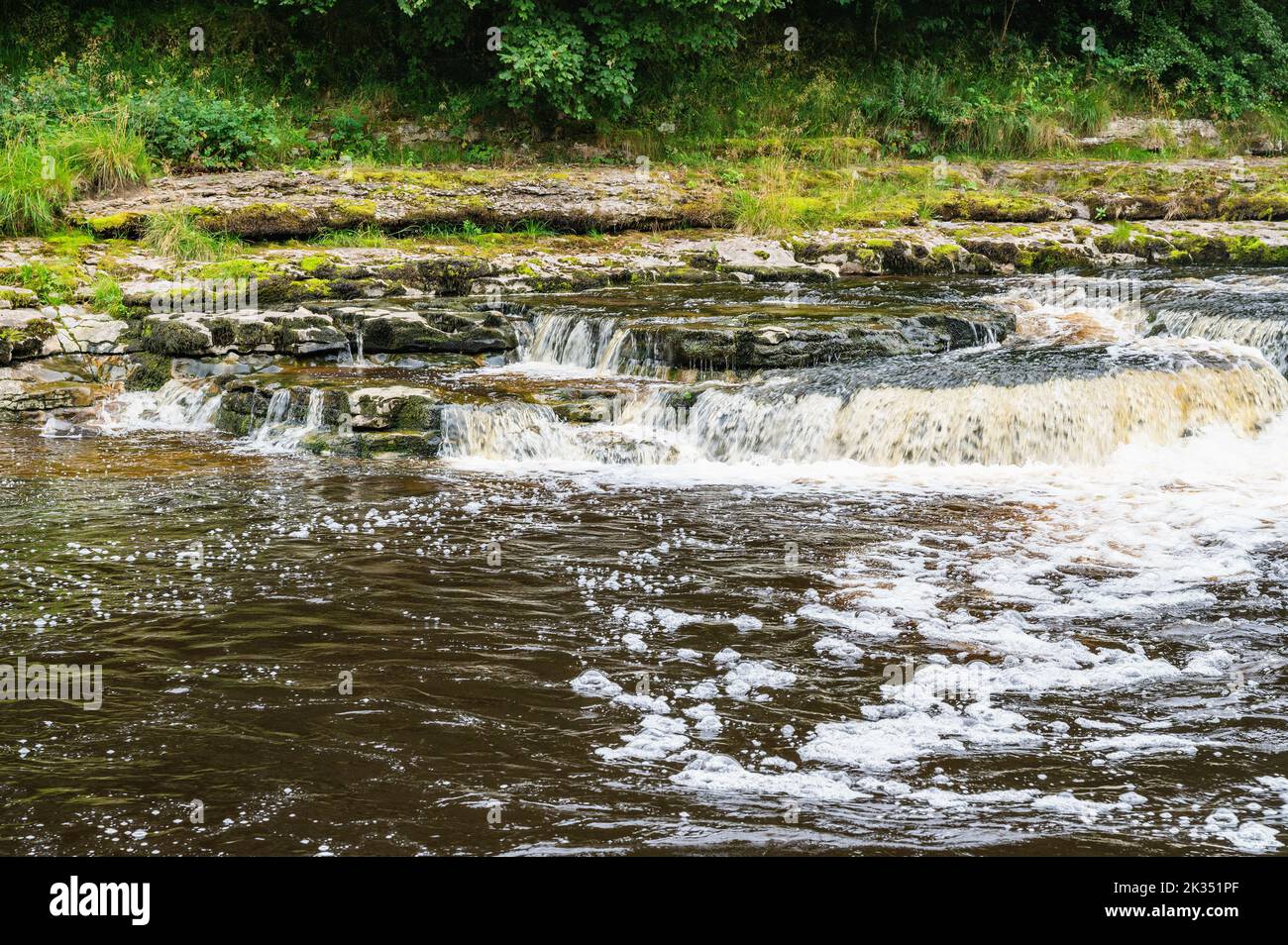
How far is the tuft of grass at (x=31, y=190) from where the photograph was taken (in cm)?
1225

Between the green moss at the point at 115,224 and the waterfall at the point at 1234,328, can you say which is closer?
the waterfall at the point at 1234,328

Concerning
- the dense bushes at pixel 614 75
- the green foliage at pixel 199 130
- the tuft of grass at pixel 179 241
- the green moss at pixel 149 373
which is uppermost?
the dense bushes at pixel 614 75

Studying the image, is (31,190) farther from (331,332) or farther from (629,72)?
(629,72)

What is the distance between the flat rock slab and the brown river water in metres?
4.69

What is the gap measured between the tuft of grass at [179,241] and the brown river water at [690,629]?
12.4 feet

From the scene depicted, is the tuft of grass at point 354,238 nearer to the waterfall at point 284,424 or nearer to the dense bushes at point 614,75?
the dense bushes at point 614,75

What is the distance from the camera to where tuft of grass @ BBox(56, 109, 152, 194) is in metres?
13.2

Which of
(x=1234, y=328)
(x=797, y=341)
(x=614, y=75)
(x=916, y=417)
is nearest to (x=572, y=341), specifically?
(x=797, y=341)

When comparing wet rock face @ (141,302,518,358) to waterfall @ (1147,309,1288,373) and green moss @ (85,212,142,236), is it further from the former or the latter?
waterfall @ (1147,309,1288,373)

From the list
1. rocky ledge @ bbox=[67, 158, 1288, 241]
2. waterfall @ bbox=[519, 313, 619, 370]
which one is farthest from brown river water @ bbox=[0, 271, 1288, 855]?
rocky ledge @ bbox=[67, 158, 1288, 241]

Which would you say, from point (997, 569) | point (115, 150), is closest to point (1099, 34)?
point (115, 150)

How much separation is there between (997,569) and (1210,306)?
6395 millimetres

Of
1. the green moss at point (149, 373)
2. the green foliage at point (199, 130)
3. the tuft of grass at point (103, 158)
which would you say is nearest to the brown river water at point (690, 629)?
the green moss at point (149, 373)

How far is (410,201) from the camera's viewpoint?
14180mm
